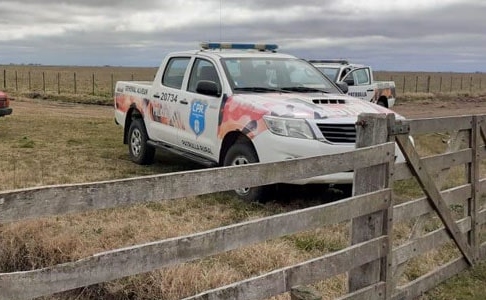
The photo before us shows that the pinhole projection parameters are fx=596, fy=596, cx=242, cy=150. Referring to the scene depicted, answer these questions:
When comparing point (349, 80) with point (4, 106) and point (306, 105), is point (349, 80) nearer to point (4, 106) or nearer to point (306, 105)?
point (4, 106)

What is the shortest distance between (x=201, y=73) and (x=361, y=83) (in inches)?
422

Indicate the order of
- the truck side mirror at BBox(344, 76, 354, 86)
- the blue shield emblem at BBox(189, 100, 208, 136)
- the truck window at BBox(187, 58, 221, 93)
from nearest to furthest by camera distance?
the blue shield emblem at BBox(189, 100, 208, 136) < the truck window at BBox(187, 58, 221, 93) < the truck side mirror at BBox(344, 76, 354, 86)

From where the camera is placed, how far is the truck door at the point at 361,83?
57.2ft

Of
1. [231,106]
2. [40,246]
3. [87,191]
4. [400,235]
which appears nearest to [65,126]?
[231,106]

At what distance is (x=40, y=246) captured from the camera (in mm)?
5586

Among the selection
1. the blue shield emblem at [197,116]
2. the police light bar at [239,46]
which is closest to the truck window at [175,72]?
the police light bar at [239,46]

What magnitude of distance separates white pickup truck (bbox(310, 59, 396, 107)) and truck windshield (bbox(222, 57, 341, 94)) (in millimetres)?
8828

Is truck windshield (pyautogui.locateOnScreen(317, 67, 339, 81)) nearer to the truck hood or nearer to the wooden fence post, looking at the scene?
the truck hood

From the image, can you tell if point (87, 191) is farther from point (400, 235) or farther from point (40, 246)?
point (400, 235)

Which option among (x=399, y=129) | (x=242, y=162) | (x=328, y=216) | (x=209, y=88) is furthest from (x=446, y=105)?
(x=328, y=216)

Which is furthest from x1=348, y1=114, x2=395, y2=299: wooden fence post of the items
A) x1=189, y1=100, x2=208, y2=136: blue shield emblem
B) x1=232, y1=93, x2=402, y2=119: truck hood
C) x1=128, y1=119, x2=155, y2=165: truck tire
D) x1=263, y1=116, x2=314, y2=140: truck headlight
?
x1=128, y1=119, x2=155, y2=165: truck tire

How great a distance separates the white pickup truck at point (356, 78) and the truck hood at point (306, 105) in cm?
981

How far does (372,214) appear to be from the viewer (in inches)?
148

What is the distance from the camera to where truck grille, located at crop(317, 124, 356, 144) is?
647cm
